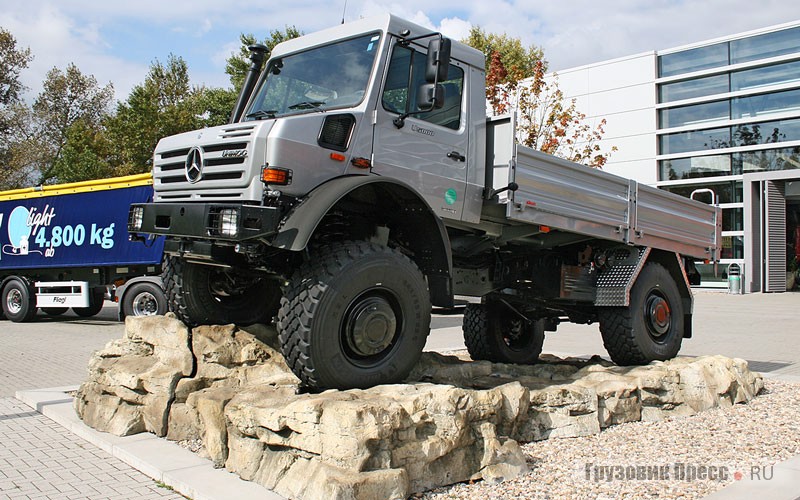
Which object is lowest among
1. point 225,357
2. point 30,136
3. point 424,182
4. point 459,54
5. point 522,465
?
point 522,465

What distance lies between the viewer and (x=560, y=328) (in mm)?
15234

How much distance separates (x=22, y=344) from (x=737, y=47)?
27295mm

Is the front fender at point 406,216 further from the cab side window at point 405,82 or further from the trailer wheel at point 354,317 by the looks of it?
the cab side window at point 405,82

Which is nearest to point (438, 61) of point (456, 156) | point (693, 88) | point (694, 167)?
point (456, 156)

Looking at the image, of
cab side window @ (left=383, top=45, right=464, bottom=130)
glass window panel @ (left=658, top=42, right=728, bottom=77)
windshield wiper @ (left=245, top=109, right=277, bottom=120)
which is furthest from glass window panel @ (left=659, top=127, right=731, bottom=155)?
windshield wiper @ (left=245, top=109, right=277, bottom=120)

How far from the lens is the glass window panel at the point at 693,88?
2792 cm

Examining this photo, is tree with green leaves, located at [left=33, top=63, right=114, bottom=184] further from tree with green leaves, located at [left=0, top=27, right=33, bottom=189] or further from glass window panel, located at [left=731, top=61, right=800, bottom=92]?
glass window panel, located at [left=731, top=61, right=800, bottom=92]

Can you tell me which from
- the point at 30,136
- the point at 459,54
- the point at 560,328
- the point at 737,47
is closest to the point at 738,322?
the point at 560,328

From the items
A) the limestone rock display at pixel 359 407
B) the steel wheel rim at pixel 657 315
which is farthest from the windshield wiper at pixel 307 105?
the steel wheel rim at pixel 657 315

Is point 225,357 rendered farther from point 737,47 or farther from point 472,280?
point 737,47

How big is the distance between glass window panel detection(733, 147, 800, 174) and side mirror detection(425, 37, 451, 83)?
86.6ft

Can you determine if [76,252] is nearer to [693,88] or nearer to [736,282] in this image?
[736,282]

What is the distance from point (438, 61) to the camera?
4.78 metres

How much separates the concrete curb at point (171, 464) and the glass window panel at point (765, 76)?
2829 centimetres
